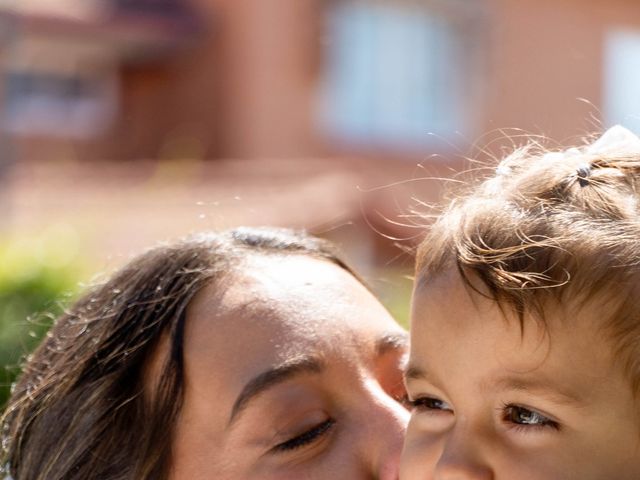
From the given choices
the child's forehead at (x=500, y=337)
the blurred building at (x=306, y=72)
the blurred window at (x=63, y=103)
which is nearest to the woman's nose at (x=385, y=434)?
the child's forehead at (x=500, y=337)

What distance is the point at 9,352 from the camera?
4.12 metres

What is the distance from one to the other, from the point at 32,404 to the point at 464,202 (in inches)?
43.3

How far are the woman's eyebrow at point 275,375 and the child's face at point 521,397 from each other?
0.51 metres

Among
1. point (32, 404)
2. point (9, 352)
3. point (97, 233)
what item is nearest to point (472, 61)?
point (97, 233)

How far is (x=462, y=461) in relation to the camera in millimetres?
1947

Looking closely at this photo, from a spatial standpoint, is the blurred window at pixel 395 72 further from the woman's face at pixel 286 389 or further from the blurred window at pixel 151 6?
the woman's face at pixel 286 389

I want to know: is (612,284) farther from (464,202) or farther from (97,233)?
(97,233)

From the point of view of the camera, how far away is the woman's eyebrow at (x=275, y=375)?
2541mm

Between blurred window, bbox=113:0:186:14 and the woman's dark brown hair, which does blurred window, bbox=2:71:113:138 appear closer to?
blurred window, bbox=113:0:186:14

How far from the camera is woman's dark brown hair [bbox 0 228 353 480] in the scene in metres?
2.60

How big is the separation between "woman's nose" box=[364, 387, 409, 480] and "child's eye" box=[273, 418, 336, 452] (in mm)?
85

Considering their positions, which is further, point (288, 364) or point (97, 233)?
point (97, 233)

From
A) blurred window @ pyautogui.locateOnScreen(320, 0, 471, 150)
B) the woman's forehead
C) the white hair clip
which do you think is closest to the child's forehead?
the white hair clip

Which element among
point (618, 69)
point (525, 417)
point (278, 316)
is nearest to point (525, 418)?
point (525, 417)
